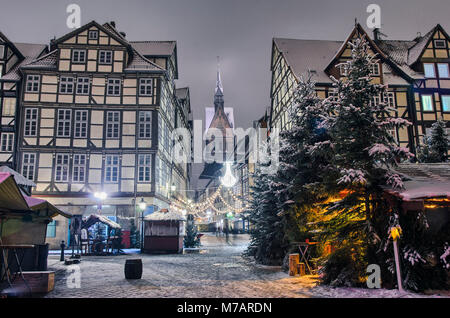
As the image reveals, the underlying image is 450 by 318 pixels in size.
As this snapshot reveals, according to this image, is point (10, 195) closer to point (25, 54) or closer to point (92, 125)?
point (92, 125)

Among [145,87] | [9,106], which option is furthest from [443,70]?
[9,106]

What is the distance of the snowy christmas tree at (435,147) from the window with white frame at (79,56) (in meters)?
27.1

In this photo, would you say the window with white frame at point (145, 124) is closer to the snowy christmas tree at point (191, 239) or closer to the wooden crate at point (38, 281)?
the snowy christmas tree at point (191, 239)

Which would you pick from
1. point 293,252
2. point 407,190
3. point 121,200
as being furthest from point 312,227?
point 121,200

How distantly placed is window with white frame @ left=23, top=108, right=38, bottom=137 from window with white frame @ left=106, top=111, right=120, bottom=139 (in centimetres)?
577

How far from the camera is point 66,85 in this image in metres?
33.1

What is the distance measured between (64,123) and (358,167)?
90.0 feet

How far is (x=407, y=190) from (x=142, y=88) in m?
27.0

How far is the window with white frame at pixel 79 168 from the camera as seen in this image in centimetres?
3212

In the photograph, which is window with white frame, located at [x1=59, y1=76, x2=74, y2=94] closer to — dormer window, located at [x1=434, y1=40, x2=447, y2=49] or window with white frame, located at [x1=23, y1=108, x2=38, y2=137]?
window with white frame, located at [x1=23, y1=108, x2=38, y2=137]

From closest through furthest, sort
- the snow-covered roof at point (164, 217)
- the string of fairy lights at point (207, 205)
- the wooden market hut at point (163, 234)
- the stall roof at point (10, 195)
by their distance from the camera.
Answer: the stall roof at point (10, 195), the snow-covered roof at point (164, 217), the wooden market hut at point (163, 234), the string of fairy lights at point (207, 205)

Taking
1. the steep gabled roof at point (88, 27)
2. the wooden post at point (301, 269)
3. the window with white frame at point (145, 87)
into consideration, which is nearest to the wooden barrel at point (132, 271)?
the wooden post at point (301, 269)

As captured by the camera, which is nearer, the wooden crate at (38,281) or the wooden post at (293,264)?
the wooden crate at (38,281)

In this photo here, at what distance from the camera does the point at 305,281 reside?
42.5 feet
